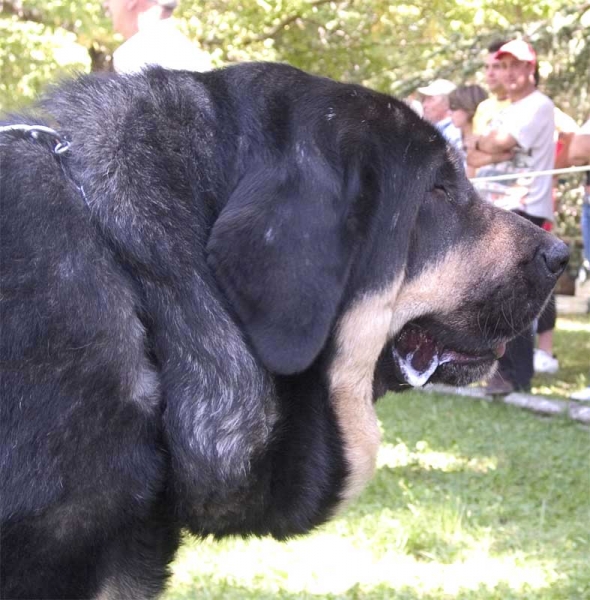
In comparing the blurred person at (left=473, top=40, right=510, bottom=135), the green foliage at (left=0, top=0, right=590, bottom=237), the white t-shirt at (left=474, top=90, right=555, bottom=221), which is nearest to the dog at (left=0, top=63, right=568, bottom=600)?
the white t-shirt at (left=474, top=90, right=555, bottom=221)

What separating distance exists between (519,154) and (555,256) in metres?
5.35

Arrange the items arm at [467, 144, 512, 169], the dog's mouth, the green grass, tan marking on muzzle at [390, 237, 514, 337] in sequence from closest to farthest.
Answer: tan marking on muzzle at [390, 237, 514, 337], the dog's mouth, arm at [467, 144, 512, 169], the green grass

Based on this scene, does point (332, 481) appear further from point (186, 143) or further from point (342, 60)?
point (342, 60)

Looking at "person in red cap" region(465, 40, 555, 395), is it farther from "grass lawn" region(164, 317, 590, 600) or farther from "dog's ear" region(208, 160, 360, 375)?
"dog's ear" region(208, 160, 360, 375)

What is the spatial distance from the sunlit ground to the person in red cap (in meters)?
1.50

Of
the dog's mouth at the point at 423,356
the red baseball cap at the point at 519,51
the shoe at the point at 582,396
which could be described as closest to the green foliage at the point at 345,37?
the red baseball cap at the point at 519,51

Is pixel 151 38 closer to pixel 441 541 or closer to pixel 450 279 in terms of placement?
pixel 441 541

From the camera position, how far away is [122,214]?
2396 millimetres

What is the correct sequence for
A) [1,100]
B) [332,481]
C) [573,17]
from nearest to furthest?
[332,481] < [573,17] < [1,100]

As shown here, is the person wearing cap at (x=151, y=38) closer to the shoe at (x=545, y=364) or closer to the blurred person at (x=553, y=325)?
the blurred person at (x=553, y=325)

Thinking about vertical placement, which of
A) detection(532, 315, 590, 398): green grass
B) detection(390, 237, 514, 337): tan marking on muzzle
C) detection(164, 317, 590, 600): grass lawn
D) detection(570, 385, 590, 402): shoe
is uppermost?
detection(390, 237, 514, 337): tan marking on muzzle

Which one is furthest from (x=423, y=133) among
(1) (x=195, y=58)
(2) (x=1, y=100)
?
(2) (x=1, y=100)

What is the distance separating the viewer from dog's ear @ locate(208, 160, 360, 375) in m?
2.45

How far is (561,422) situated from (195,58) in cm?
361
